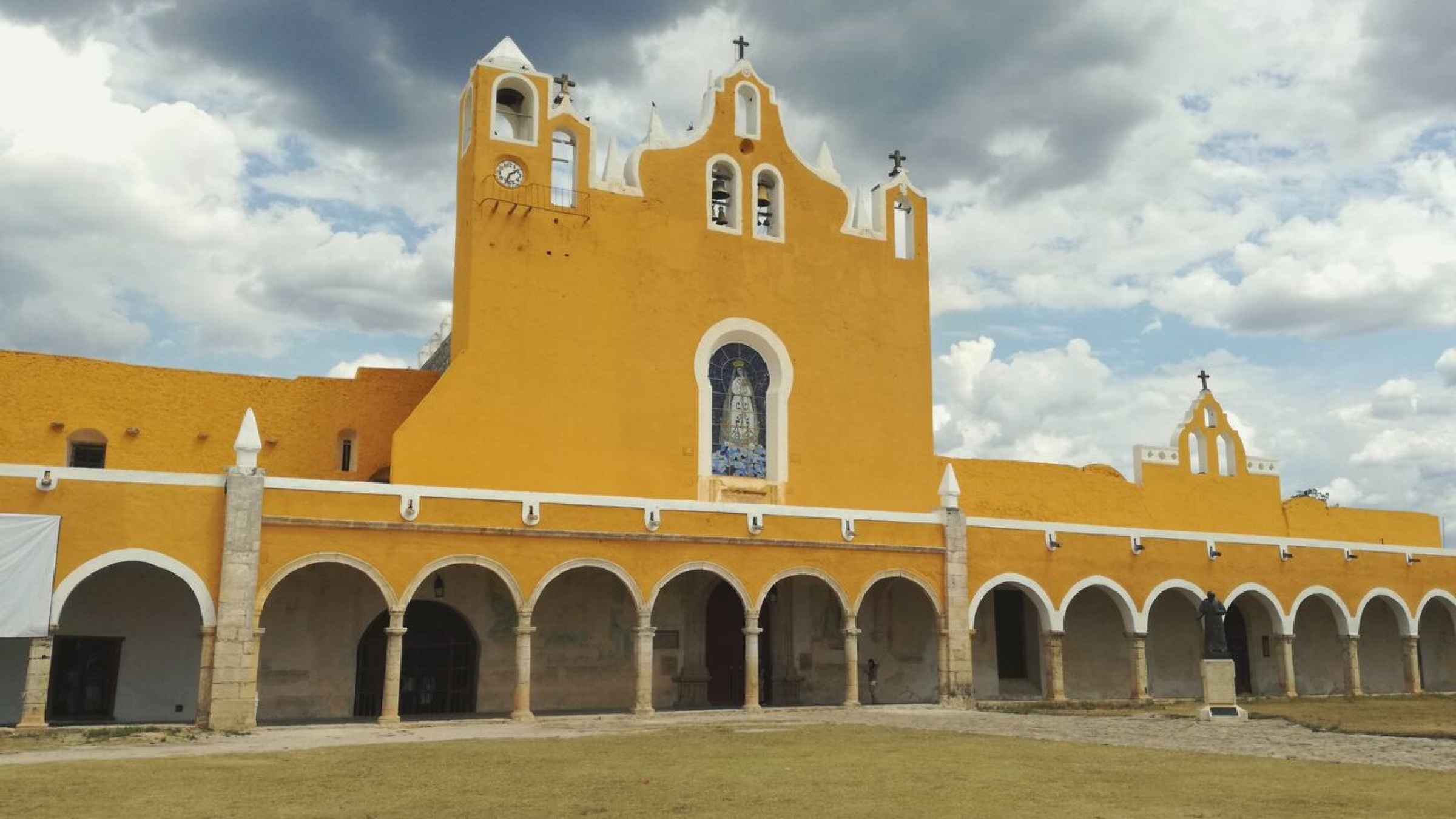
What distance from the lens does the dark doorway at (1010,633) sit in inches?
1005

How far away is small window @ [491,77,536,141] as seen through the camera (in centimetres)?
2266

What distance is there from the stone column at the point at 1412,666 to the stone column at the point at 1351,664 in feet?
4.53

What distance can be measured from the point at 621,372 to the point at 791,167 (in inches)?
227

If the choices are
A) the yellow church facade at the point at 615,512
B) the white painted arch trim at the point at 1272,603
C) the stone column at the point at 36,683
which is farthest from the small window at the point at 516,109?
the white painted arch trim at the point at 1272,603

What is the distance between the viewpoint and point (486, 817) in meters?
8.84

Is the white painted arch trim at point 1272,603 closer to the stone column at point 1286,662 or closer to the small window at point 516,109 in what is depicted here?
the stone column at point 1286,662

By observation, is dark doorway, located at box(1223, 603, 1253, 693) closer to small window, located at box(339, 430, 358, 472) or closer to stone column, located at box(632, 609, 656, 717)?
stone column, located at box(632, 609, 656, 717)

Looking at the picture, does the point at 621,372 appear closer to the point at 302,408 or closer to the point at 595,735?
the point at 302,408

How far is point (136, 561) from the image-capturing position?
1712 cm

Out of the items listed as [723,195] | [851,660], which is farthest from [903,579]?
[723,195]

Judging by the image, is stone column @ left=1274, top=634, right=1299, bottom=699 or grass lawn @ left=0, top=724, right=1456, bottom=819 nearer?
grass lawn @ left=0, top=724, right=1456, bottom=819

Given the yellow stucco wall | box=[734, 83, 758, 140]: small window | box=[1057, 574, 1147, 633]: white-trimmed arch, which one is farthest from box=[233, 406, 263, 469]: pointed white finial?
box=[1057, 574, 1147, 633]: white-trimmed arch

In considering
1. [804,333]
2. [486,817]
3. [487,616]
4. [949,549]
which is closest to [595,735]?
[487,616]

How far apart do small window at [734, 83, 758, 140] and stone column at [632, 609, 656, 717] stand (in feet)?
32.4
